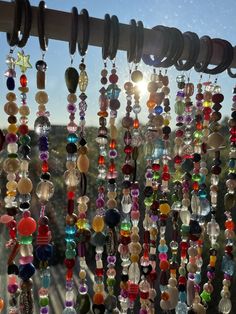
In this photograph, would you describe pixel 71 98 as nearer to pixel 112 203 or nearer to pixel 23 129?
pixel 23 129

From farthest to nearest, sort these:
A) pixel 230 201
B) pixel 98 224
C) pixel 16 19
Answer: pixel 230 201
pixel 98 224
pixel 16 19

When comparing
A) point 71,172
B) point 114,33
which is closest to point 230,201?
point 71,172

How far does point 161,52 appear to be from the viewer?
0.76 metres

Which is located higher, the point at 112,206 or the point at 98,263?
the point at 112,206

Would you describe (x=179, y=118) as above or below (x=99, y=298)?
above

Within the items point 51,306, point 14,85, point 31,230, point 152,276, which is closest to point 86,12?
point 14,85

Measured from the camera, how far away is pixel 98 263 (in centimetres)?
87

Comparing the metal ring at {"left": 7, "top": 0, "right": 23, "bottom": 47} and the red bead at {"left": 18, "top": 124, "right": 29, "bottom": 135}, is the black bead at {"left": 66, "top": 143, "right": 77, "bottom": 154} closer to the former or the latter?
the red bead at {"left": 18, "top": 124, "right": 29, "bottom": 135}

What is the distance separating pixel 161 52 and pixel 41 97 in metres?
0.24

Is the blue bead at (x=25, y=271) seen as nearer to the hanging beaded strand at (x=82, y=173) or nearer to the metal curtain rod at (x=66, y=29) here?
the hanging beaded strand at (x=82, y=173)

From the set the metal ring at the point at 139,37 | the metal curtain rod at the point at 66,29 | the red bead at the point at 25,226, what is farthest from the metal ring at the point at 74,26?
the red bead at the point at 25,226

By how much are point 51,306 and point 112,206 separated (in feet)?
6.91

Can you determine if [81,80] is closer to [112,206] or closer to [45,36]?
[45,36]

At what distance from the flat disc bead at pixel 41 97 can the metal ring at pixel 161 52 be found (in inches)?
7.8
